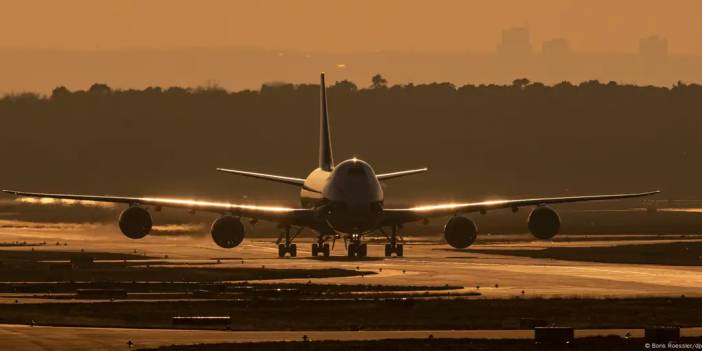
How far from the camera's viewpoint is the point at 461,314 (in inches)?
1758

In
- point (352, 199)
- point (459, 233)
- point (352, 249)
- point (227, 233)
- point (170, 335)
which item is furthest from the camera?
point (459, 233)

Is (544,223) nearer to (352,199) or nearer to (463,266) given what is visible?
(352,199)

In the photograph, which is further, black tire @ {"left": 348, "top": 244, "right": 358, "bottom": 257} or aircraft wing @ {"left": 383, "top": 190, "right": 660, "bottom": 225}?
aircraft wing @ {"left": 383, "top": 190, "right": 660, "bottom": 225}

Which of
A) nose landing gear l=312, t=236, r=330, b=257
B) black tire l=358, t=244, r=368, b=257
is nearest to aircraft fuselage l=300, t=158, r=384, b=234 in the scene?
black tire l=358, t=244, r=368, b=257

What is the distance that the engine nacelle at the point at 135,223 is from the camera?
3007 inches

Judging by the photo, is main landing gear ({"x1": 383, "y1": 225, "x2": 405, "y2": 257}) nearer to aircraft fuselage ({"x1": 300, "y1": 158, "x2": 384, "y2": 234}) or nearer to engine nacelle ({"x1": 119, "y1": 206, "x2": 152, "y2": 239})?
aircraft fuselage ({"x1": 300, "y1": 158, "x2": 384, "y2": 234})

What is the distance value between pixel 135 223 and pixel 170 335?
125 feet

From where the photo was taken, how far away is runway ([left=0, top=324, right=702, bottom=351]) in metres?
36.7

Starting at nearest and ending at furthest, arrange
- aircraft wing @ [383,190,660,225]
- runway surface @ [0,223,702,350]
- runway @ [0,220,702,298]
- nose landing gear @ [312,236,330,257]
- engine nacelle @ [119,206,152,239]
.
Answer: runway surface @ [0,223,702,350] < runway @ [0,220,702,298] < engine nacelle @ [119,206,152,239] < aircraft wing @ [383,190,660,225] < nose landing gear @ [312,236,330,257]

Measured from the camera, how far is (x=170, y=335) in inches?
1532

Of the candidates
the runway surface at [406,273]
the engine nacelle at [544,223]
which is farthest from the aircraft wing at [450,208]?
the runway surface at [406,273]

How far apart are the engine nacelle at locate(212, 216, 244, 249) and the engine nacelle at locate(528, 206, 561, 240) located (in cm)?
1380

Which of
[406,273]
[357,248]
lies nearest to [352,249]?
[357,248]

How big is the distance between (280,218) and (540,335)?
42.5 metres
